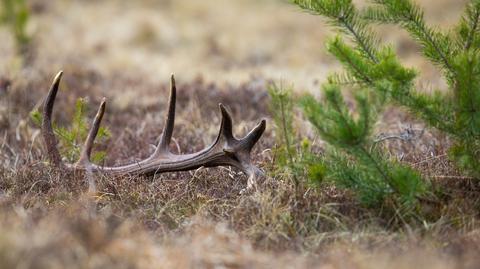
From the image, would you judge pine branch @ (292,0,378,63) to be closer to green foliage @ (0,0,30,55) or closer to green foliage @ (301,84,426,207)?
green foliage @ (301,84,426,207)

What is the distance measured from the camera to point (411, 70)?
3785mm

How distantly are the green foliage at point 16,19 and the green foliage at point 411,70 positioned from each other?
257 inches

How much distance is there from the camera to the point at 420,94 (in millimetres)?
3799

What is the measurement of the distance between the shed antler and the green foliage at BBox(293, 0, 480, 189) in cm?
74

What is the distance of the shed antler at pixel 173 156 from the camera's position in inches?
179

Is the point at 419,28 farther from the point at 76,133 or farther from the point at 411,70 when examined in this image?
the point at 76,133

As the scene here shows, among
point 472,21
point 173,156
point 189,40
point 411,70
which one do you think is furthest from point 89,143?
point 189,40

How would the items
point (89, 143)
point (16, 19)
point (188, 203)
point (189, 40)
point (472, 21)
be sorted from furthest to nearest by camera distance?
point (189, 40) < point (16, 19) < point (89, 143) < point (188, 203) < point (472, 21)

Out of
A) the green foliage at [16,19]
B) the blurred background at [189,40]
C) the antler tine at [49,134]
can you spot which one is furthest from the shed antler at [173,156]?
the green foliage at [16,19]

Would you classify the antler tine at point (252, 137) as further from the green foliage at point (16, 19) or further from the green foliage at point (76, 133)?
the green foliage at point (16, 19)

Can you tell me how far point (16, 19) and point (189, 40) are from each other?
469cm

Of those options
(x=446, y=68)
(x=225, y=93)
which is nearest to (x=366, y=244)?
(x=446, y=68)

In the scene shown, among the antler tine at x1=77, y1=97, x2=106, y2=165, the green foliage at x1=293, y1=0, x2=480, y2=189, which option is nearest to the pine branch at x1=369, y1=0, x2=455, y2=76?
the green foliage at x1=293, y1=0, x2=480, y2=189

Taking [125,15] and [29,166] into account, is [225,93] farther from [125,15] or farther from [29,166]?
[125,15]
